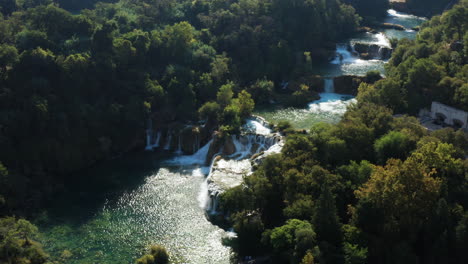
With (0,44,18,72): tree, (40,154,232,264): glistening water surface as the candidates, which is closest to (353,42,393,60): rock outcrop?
(40,154,232,264): glistening water surface

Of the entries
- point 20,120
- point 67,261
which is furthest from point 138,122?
point 67,261

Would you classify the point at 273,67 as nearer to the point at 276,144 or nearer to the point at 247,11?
the point at 247,11

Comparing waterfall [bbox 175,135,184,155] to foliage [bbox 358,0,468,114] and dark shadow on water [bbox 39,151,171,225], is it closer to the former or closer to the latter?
dark shadow on water [bbox 39,151,171,225]

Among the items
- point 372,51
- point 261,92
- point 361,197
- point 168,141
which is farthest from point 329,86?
point 361,197

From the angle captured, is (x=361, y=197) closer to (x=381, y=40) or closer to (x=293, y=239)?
(x=293, y=239)

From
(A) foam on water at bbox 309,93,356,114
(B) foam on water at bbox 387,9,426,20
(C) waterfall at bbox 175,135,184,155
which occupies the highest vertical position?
(B) foam on water at bbox 387,9,426,20

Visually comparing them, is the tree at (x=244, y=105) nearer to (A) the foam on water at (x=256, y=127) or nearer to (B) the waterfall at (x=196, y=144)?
(A) the foam on water at (x=256, y=127)
